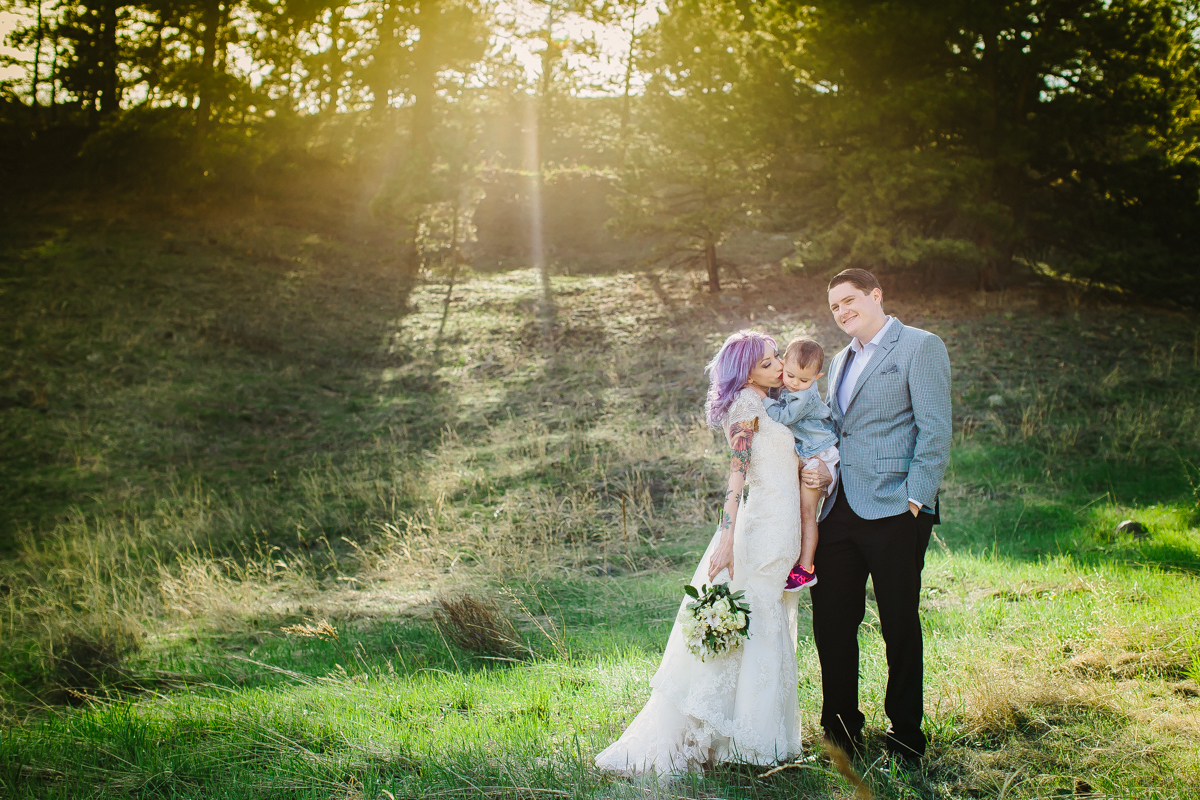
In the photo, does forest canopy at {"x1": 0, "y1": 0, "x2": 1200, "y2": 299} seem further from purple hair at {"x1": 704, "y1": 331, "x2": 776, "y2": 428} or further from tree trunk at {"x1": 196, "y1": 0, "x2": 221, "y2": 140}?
purple hair at {"x1": 704, "y1": 331, "x2": 776, "y2": 428}

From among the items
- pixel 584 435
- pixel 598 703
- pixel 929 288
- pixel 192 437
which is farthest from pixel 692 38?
pixel 598 703

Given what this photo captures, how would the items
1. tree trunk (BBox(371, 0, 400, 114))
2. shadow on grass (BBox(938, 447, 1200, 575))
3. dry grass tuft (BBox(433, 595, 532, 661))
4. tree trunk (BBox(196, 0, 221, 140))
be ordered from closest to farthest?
1. dry grass tuft (BBox(433, 595, 532, 661))
2. shadow on grass (BBox(938, 447, 1200, 575))
3. tree trunk (BBox(196, 0, 221, 140))
4. tree trunk (BBox(371, 0, 400, 114))

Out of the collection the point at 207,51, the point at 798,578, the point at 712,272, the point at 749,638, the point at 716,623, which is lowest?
the point at 749,638

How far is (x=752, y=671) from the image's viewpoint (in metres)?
3.09

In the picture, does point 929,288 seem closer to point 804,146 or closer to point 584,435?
point 804,146

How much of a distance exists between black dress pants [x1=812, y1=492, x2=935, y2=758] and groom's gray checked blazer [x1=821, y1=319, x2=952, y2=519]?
108mm

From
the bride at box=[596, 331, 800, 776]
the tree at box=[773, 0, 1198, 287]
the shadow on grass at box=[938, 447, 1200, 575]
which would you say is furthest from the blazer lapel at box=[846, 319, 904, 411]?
the tree at box=[773, 0, 1198, 287]

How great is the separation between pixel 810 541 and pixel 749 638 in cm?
49

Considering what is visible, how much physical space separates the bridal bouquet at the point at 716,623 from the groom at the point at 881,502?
0.41m

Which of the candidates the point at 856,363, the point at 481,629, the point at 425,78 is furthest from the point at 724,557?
the point at 425,78

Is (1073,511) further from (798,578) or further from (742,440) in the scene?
(742,440)

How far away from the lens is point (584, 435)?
421 inches

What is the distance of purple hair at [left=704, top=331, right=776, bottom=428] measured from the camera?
3.19 m

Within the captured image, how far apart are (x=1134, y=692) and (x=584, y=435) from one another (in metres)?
7.79
